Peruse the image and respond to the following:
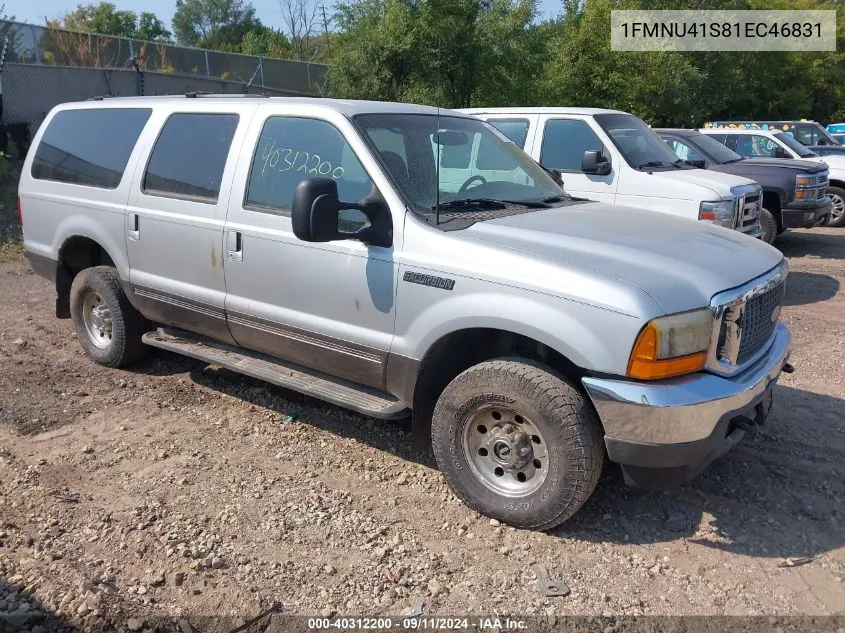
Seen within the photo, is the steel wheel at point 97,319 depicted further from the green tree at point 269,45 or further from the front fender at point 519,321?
the green tree at point 269,45

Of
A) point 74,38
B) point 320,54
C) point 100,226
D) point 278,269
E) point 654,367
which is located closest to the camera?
point 654,367

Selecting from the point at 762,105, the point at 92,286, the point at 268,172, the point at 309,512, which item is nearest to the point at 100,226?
the point at 92,286

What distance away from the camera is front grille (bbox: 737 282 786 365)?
11.7 ft

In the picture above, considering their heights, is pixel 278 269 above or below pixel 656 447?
above

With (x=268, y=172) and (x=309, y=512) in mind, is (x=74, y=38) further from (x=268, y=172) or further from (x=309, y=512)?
(x=309, y=512)

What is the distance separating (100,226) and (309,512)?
9.36 ft

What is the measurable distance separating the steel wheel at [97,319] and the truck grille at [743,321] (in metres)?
4.34

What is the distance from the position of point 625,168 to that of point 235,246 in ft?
17.2

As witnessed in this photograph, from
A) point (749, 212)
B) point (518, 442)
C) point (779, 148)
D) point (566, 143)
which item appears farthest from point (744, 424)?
point (779, 148)

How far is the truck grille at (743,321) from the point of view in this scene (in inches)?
131

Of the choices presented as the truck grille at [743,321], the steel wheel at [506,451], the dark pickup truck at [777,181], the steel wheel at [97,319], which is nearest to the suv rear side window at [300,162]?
the steel wheel at [506,451]

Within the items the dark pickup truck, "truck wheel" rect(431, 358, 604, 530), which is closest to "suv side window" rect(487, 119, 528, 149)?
the dark pickup truck

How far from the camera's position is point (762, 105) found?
34312mm

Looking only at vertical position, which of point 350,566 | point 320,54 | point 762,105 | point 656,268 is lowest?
Result: point 350,566
